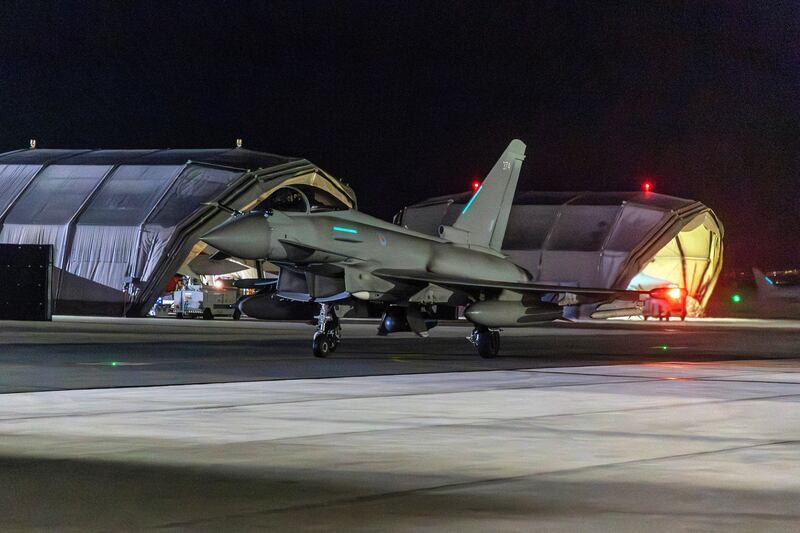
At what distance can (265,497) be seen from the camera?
7551 millimetres

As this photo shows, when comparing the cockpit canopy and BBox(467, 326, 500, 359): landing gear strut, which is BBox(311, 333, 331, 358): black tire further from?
BBox(467, 326, 500, 359): landing gear strut

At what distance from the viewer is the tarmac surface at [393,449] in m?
7.04

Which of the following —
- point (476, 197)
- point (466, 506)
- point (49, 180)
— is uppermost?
point (49, 180)

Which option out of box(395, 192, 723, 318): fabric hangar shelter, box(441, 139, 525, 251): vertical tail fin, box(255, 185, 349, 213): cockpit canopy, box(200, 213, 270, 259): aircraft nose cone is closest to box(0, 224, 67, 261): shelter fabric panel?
box(395, 192, 723, 318): fabric hangar shelter

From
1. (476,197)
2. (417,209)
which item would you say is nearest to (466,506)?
(476,197)

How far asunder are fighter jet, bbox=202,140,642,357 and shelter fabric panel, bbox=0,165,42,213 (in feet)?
167

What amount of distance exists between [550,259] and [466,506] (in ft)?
241

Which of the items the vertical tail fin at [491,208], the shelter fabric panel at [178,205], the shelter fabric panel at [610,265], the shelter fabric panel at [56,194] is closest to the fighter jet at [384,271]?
the vertical tail fin at [491,208]

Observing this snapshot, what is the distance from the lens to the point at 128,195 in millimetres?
69500

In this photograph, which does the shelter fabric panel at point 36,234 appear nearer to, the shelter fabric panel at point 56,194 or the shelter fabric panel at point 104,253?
the shelter fabric panel at point 56,194

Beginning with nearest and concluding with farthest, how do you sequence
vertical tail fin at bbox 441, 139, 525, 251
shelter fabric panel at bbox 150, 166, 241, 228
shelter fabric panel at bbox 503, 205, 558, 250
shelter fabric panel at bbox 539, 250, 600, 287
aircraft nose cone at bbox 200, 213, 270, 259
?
aircraft nose cone at bbox 200, 213, 270, 259 < vertical tail fin at bbox 441, 139, 525, 251 < shelter fabric panel at bbox 150, 166, 241, 228 < shelter fabric panel at bbox 539, 250, 600, 287 < shelter fabric panel at bbox 503, 205, 558, 250

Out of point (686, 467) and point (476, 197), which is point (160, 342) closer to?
point (476, 197)

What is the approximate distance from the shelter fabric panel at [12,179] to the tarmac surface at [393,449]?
54.4 m

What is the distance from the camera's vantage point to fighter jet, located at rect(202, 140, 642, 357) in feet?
73.7
